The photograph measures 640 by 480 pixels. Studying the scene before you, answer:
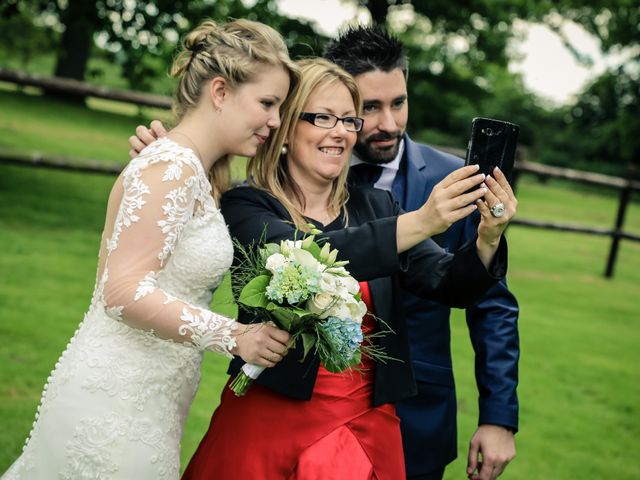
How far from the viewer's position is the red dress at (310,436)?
2.62 m

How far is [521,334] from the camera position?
30.3ft

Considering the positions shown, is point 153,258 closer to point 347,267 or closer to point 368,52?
point 347,267

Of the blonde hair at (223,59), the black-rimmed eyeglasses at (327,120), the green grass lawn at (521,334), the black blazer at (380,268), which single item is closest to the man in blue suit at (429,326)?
the black blazer at (380,268)

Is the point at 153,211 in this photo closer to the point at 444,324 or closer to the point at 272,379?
the point at 272,379

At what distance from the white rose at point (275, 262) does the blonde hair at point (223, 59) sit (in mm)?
666

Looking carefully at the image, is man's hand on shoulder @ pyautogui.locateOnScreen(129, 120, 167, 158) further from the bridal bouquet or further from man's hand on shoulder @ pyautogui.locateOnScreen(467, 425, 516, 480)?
man's hand on shoulder @ pyautogui.locateOnScreen(467, 425, 516, 480)

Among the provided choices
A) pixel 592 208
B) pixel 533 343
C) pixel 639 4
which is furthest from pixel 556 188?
pixel 533 343

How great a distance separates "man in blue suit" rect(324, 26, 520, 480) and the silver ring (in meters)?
0.75

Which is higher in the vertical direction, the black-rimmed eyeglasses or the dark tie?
the black-rimmed eyeglasses

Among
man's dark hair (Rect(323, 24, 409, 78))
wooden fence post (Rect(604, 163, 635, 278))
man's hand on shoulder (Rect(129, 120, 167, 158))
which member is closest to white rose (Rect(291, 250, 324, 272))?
man's hand on shoulder (Rect(129, 120, 167, 158))

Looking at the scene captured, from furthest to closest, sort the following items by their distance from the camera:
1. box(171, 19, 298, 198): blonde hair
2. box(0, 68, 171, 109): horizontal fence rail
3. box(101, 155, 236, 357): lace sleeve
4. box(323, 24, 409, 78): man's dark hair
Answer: box(0, 68, 171, 109): horizontal fence rail
box(323, 24, 409, 78): man's dark hair
box(171, 19, 298, 198): blonde hair
box(101, 155, 236, 357): lace sleeve

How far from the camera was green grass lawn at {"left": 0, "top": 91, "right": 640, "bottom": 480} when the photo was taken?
585cm

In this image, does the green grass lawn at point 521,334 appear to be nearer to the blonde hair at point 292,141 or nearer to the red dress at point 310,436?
the red dress at point 310,436

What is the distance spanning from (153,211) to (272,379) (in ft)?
2.19
